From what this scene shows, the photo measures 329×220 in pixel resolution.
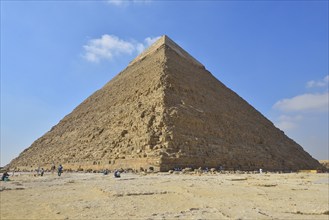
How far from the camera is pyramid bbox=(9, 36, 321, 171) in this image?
21.6m

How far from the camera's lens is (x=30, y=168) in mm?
30094

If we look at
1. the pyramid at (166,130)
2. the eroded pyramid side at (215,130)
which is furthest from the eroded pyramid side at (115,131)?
the eroded pyramid side at (215,130)

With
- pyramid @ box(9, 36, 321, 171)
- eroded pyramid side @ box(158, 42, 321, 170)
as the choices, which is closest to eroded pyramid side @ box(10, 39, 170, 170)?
pyramid @ box(9, 36, 321, 171)

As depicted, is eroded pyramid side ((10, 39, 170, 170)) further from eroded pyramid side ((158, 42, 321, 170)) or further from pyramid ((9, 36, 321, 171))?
eroded pyramid side ((158, 42, 321, 170))

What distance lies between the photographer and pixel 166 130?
72.0ft

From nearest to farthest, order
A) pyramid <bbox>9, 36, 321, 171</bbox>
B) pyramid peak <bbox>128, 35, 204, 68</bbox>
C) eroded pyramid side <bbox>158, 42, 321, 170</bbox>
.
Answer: pyramid <bbox>9, 36, 321, 171</bbox>
eroded pyramid side <bbox>158, 42, 321, 170</bbox>
pyramid peak <bbox>128, 35, 204, 68</bbox>

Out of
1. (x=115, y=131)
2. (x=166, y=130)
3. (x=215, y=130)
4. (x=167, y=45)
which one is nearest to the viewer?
(x=166, y=130)

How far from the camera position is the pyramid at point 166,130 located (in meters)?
21.6

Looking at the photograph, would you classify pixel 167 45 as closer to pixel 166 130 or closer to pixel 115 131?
pixel 115 131

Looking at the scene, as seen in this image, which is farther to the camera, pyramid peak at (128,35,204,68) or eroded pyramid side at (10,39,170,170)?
pyramid peak at (128,35,204,68)

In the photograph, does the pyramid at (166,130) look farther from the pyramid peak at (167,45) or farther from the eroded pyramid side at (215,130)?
the pyramid peak at (167,45)

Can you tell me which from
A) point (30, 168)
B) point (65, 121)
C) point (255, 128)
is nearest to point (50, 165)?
point (30, 168)

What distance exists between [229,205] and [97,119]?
26.4 m

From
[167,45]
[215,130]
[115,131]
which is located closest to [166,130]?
[115,131]
